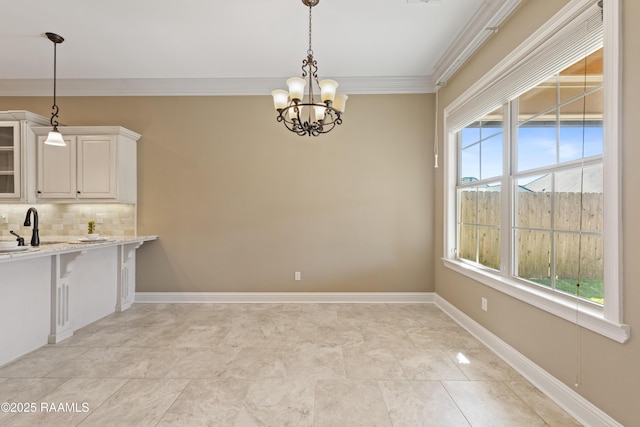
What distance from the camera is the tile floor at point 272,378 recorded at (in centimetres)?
187

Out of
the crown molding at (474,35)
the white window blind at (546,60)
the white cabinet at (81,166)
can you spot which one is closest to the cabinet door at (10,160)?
the white cabinet at (81,166)

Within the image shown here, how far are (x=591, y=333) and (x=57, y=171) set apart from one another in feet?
17.6

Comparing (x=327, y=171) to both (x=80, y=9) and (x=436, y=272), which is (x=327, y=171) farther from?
(x=80, y=9)

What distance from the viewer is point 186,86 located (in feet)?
13.7

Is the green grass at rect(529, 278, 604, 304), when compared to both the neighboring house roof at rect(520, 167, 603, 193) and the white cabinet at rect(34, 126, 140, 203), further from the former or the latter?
the white cabinet at rect(34, 126, 140, 203)

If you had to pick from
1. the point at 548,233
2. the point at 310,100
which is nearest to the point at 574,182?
the point at 548,233

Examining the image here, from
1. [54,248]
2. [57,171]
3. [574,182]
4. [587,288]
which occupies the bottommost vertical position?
[587,288]

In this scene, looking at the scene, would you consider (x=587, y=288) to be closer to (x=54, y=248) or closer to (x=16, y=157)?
(x=54, y=248)

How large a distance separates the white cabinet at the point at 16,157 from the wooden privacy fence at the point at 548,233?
17.2 ft

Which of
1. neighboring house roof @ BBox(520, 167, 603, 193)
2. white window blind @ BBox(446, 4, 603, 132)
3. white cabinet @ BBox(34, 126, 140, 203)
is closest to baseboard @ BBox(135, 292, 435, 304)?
white cabinet @ BBox(34, 126, 140, 203)

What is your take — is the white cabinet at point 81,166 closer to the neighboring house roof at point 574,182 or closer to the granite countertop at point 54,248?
the granite countertop at point 54,248

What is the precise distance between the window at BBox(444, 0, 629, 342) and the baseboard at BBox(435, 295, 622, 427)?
453 millimetres

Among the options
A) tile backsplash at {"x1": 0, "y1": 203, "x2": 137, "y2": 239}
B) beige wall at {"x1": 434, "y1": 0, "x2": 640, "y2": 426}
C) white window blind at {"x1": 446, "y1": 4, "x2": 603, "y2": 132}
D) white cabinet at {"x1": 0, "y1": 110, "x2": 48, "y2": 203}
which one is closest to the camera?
beige wall at {"x1": 434, "y1": 0, "x2": 640, "y2": 426}

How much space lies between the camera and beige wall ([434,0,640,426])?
4.96 ft
